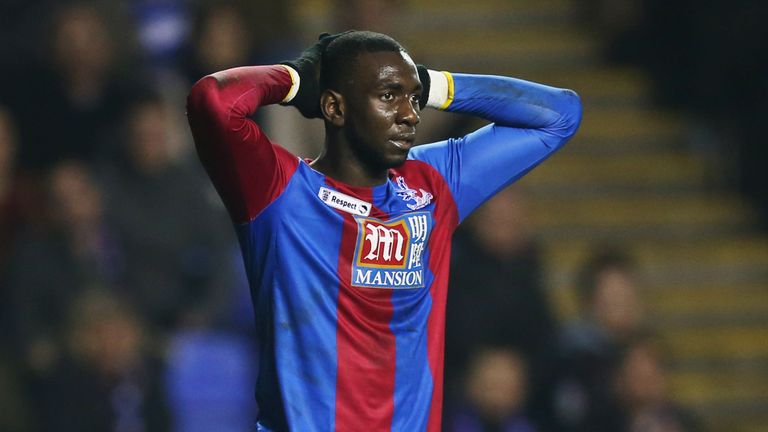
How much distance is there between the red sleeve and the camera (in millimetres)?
4094

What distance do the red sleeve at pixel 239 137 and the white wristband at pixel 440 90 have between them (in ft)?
1.68

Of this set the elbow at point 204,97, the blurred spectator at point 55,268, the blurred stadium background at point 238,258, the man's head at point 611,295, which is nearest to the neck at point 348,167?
the elbow at point 204,97

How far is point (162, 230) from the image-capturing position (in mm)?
8633

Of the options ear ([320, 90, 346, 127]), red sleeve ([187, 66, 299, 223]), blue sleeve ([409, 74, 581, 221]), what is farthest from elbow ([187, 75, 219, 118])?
blue sleeve ([409, 74, 581, 221])

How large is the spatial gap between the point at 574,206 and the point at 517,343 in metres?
2.56

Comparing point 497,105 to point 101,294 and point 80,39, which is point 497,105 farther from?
point 80,39

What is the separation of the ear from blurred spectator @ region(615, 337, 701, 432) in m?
4.46


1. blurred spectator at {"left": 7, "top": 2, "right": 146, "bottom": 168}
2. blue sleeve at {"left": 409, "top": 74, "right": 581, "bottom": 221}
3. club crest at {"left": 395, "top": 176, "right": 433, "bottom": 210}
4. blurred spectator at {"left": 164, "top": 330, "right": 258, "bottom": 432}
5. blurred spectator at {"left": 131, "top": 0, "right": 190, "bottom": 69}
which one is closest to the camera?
club crest at {"left": 395, "top": 176, "right": 433, "bottom": 210}

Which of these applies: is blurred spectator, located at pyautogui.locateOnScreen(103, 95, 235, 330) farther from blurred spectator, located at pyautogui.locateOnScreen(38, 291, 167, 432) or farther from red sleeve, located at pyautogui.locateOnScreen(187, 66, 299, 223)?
red sleeve, located at pyautogui.locateOnScreen(187, 66, 299, 223)

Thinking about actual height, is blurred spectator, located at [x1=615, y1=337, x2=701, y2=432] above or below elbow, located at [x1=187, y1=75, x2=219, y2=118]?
below

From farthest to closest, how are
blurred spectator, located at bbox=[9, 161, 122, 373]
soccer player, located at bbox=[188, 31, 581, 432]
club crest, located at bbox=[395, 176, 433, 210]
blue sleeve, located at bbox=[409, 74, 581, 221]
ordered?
blurred spectator, located at bbox=[9, 161, 122, 373] < blue sleeve, located at bbox=[409, 74, 581, 221] < club crest, located at bbox=[395, 176, 433, 210] < soccer player, located at bbox=[188, 31, 581, 432]

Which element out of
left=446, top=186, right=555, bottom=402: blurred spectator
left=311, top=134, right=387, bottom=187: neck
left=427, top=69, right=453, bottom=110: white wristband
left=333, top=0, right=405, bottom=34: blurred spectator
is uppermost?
left=333, top=0, right=405, bottom=34: blurred spectator

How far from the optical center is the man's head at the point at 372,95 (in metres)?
4.35

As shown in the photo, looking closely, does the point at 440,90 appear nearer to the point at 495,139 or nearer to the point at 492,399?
the point at 495,139
